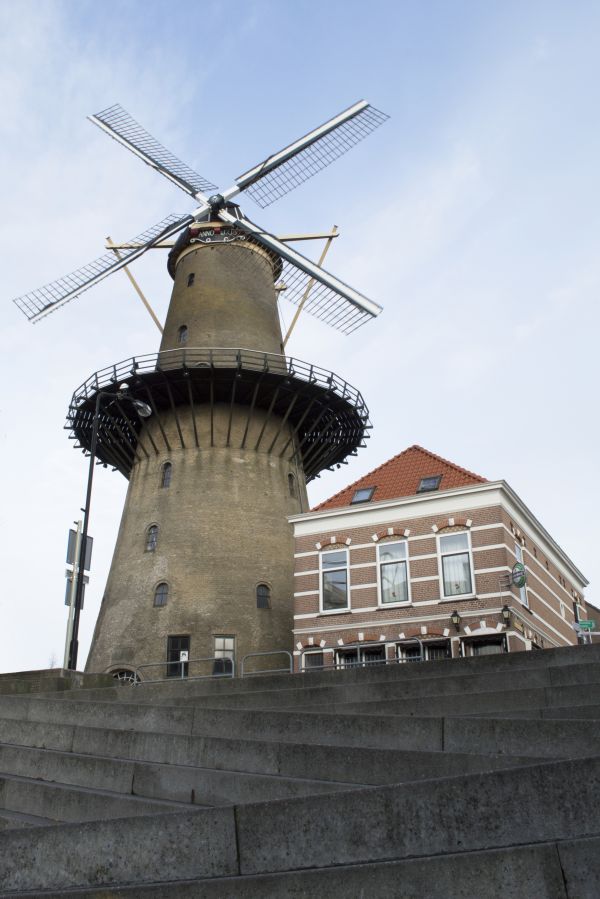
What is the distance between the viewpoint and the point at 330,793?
4.76 metres

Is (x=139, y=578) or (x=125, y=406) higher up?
(x=125, y=406)

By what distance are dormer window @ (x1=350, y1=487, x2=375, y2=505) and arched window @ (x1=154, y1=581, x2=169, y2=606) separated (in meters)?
6.31

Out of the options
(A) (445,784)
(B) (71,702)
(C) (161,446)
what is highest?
(C) (161,446)

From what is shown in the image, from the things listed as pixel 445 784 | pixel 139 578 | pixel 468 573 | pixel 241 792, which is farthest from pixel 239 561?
pixel 445 784

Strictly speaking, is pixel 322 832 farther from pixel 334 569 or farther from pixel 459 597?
pixel 334 569

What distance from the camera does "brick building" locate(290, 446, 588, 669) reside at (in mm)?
20375

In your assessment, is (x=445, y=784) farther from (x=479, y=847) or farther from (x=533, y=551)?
(x=533, y=551)

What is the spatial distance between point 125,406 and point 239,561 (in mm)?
6677

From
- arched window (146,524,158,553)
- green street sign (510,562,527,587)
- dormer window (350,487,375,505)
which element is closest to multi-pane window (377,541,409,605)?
dormer window (350,487,375,505)

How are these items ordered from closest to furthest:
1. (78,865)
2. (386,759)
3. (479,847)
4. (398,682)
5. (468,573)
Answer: (479,847), (78,865), (386,759), (398,682), (468,573)

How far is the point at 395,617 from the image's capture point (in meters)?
21.4

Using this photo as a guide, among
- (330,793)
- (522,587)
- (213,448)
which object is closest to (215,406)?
(213,448)

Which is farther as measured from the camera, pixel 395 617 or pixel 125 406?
pixel 125 406

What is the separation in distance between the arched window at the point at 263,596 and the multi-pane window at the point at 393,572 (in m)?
4.56
